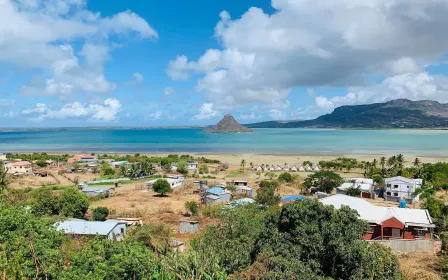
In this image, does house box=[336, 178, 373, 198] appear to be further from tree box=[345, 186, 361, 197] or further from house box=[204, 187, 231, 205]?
house box=[204, 187, 231, 205]

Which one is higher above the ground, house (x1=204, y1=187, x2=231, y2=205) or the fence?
the fence

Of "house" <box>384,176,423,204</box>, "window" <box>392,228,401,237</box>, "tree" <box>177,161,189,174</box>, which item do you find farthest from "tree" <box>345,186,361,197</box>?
"tree" <box>177,161,189,174</box>

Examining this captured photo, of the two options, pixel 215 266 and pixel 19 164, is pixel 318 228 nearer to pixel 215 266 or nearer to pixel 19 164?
pixel 215 266

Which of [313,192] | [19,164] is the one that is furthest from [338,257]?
[19,164]

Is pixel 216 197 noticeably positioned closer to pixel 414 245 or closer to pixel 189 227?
pixel 189 227

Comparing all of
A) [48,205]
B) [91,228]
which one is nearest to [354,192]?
[91,228]

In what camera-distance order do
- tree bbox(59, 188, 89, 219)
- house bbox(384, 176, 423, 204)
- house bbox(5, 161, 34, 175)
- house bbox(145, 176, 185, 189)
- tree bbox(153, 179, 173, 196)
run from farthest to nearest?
house bbox(5, 161, 34, 175) → house bbox(145, 176, 185, 189) → tree bbox(153, 179, 173, 196) → house bbox(384, 176, 423, 204) → tree bbox(59, 188, 89, 219)
